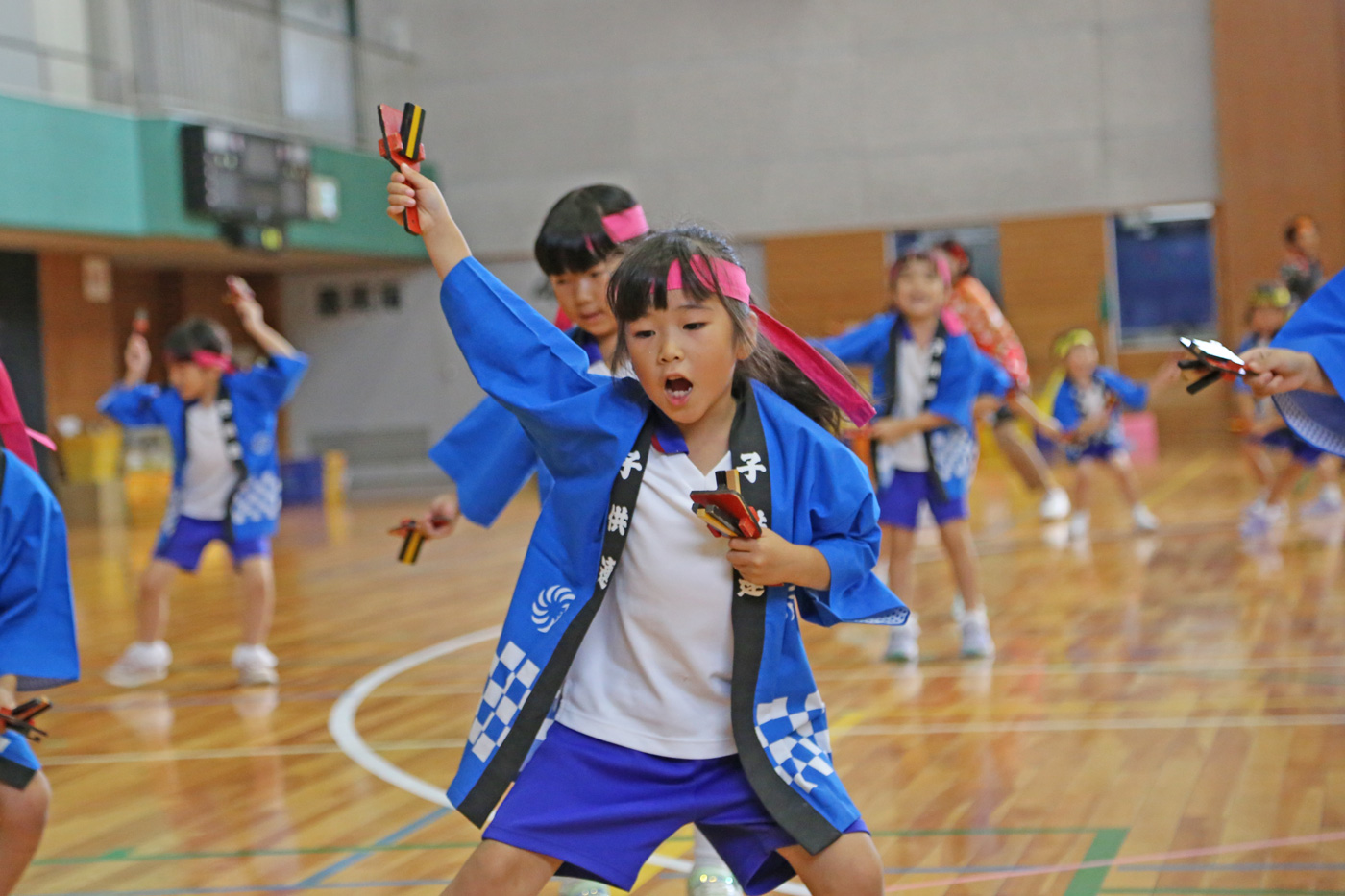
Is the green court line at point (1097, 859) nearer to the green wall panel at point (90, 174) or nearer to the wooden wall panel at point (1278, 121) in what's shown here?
the green wall panel at point (90, 174)

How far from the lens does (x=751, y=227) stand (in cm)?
1494

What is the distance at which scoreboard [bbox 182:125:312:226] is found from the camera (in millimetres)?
11781

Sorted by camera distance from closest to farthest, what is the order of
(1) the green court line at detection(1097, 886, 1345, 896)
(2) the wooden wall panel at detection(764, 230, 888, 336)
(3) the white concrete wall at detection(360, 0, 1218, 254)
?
(1) the green court line at detection(1097, 886, 1345, 896) < (3) the white concrete wall at detection(360, 0, 1218, 254) < (2) the wooden wall panel at detection(764, 230, 888, 336)

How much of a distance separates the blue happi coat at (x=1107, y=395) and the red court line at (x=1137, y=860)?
4.76 metres

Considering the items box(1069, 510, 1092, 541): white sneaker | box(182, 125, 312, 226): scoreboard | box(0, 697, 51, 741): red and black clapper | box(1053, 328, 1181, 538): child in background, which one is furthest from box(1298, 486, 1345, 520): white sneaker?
box(182, 125, 312, 226): scoreboard

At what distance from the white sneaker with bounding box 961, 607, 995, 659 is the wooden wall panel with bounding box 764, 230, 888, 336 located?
971 centimetres

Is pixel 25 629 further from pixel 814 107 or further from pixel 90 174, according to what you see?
pixel 814 107

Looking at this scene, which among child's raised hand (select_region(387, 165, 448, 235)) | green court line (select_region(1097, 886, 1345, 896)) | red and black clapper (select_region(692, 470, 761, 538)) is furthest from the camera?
green court line (select_region(1097, 886, 1345, 896))

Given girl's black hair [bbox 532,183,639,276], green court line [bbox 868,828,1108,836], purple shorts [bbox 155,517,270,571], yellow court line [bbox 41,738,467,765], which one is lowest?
yellow court line [bbox 41,738,467,765]

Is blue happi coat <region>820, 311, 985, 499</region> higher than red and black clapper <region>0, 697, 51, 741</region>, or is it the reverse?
blue happi coat <region>820, 311, 985, 499</region>

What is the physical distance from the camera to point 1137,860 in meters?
2.73

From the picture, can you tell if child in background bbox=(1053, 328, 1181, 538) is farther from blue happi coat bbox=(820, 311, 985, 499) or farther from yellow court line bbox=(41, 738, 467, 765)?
yellow court line bbox=(41, 738, 467, 765)

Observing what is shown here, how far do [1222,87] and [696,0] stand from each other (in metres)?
5.23

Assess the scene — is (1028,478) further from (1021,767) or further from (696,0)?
(696,0)
